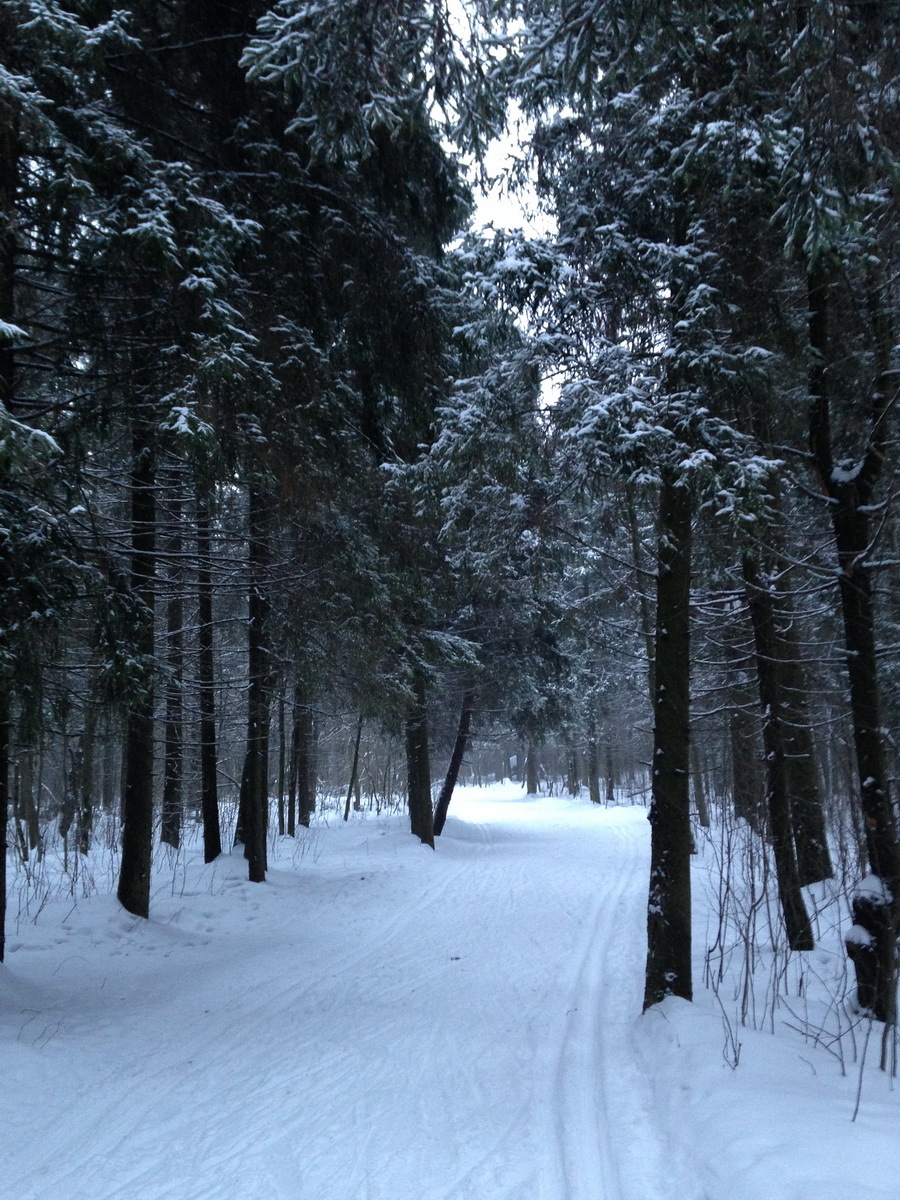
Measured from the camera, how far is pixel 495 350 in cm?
790

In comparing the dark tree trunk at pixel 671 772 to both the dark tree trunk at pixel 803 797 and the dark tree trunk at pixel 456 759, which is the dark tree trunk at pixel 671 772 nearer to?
the dark tree trunk at pixel 803 797

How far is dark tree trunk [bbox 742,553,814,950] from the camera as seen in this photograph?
23.8 feet

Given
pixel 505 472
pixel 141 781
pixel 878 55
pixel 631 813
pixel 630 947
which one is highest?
pixel 878 55

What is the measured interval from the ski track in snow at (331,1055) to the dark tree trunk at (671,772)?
0.61m

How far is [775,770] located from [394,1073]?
490cm

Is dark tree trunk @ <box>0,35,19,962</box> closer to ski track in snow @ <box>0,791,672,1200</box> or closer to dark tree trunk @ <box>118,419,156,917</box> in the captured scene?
ski track in snow @ <box>0,791,672,1200</box>

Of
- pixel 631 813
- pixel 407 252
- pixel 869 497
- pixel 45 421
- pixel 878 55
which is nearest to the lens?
pixel 878 55

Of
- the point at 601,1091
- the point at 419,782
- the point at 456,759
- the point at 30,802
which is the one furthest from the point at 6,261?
the point at 456,759

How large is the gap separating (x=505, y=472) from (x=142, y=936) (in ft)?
21.4

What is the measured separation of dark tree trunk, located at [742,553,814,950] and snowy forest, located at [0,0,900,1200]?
2.0 inches

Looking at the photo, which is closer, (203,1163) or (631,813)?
(203,1163)

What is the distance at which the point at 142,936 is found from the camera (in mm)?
8422

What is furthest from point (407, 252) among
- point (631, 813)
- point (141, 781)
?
point (631, 813)

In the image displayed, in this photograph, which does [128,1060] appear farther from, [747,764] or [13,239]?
[747,764]
